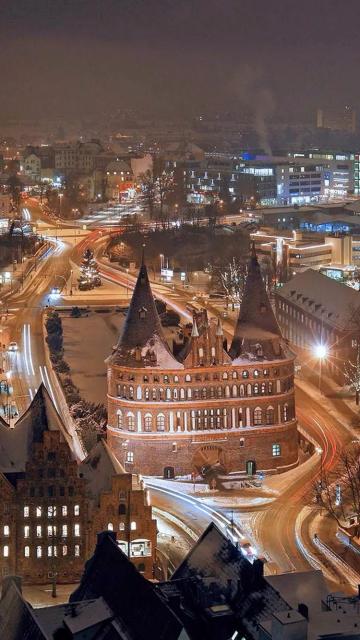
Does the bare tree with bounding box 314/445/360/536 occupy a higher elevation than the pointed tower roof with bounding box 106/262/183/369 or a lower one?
lower

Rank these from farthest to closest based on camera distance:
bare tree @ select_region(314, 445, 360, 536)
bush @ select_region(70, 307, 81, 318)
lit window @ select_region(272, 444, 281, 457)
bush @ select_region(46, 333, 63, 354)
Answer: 1. bush @ select_region(70, 307, 81, 318)
2. bush @ select_region(46, 333, 63, 354)
3. lit window @ select_region(272, 444, 281, 457)
4. bare tree @ select_region(314, 445, 360, 536)

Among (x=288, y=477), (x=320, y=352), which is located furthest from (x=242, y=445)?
(x=320, y=352)

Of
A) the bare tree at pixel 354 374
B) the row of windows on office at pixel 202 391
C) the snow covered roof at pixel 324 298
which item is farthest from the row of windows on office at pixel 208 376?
the snow covered roof at pixel 324 298

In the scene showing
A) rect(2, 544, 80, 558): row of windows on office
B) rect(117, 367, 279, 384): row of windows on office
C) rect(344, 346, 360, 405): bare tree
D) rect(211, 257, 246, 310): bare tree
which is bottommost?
rect(211, 257, 246, 310): bare tree

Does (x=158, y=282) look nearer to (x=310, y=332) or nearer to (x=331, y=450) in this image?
(x=310, y=332)

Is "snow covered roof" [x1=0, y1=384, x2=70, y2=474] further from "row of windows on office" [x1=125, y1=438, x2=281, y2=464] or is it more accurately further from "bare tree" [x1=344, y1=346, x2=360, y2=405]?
"bare tree" [x1=344, y1=346, x2=360, y2=405]

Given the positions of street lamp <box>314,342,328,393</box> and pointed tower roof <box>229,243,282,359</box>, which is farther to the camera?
street lamp <box>314,342,328,393</box>

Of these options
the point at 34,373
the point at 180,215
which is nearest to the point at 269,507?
the point at 34,373

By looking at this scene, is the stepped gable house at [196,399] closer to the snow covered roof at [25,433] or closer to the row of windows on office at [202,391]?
the row of windows on office at [202,391]

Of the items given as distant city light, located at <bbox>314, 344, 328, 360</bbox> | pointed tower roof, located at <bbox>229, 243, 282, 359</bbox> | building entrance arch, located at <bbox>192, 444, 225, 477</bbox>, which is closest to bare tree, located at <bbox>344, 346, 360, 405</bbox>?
distant city light, located at <bbox>314, 344, 328, 360</bbox>
